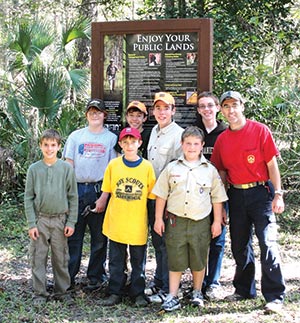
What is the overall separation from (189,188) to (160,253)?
31.9 inches

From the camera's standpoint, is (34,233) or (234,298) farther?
(234,298)

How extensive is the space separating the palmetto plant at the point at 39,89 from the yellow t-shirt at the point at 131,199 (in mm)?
3541

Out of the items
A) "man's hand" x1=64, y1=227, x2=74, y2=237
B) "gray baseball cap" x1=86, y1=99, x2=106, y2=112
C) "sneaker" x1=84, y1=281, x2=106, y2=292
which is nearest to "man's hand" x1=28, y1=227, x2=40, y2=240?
"man's hand" x1=64, y1=227, x2=74, y2=237

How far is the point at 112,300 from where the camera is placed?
5.04 metres

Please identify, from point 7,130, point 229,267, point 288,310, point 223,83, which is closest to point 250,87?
point 223,83

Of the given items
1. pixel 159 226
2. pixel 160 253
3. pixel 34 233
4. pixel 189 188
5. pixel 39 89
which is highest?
pixel 39 89

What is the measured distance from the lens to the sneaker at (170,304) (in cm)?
478

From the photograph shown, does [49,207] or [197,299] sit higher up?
[49,207]

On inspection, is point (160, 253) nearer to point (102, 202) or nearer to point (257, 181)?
point (102, 202)

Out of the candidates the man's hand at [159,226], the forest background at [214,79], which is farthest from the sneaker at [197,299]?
the forest background at [214,79]

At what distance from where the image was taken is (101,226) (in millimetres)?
5375

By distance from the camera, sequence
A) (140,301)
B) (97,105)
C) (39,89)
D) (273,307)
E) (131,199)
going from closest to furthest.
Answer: (273,307), (131,199), (140,301), (97,105), (39,89)

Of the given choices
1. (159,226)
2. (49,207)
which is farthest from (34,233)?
(159,226)

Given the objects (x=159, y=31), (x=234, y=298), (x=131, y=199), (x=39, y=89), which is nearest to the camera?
(x=131, y=199)
